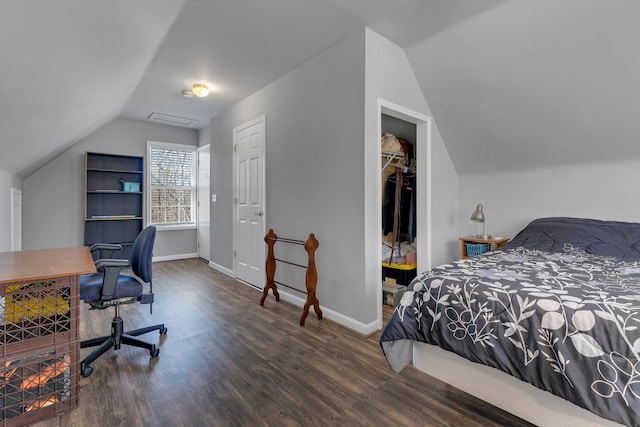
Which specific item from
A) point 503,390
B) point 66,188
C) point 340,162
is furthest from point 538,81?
point 66,188

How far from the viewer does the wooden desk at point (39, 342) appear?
1.51 meters

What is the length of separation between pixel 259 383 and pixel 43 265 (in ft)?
4.70

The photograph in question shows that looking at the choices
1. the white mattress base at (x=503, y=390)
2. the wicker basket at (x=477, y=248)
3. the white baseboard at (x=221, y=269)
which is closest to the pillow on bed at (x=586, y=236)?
the wicker basket at (x=477, y=248)

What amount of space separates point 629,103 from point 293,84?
2927mm

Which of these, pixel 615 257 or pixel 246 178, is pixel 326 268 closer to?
pixel 246 178

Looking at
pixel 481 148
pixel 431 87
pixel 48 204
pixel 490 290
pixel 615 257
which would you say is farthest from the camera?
pixel 48 204

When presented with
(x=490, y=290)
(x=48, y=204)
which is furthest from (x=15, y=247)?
(x=490, y=290)

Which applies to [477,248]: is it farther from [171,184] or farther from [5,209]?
[171,184]

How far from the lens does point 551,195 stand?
3.19 m

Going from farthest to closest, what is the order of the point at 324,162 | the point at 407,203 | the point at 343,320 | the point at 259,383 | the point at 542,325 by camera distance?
the point at 407,203
the point at 324,162
the point at 343,320
the point at 259,383
the point at 542,325

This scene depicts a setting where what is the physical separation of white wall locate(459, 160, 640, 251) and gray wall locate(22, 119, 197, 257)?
533 cm

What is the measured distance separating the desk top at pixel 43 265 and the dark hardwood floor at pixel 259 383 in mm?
735

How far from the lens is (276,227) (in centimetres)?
352

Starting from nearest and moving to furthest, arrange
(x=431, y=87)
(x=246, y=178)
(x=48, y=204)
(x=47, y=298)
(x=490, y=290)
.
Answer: (x=490, y=290) → (x=47, y=298) → (x=431, y=87) → (x=246, y=178) → (x=48, y=204)
